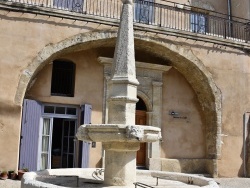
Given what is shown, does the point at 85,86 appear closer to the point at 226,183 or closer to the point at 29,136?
the point at 29,136

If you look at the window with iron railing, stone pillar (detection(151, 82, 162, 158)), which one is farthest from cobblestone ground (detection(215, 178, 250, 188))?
the window with iron railing

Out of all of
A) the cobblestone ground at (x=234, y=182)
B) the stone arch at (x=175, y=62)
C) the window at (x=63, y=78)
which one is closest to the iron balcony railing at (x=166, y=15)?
the stone arch at (x=175, y=62)

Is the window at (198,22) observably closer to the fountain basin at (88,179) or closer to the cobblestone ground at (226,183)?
the cobblestone ground at (226,183)

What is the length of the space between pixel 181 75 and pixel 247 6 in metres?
4.35

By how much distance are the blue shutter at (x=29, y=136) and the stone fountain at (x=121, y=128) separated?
5.29 m

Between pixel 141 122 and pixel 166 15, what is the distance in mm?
4257

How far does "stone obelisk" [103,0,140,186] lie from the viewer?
5086 mm

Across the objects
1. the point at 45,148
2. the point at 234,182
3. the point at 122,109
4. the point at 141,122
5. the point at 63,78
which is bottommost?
the point at 234,182

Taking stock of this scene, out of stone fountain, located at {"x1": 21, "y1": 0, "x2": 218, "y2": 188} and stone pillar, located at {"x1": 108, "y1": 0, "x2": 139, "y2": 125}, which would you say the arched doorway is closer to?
stone fountain, located at {"x1": 21, "y1": 0, "x2": 218, "y2": 188}

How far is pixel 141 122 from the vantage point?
12453 mm

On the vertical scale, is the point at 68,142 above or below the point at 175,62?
below

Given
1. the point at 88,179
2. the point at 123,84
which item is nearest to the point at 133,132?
the point at 123,84

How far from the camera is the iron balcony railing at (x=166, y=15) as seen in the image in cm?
1156

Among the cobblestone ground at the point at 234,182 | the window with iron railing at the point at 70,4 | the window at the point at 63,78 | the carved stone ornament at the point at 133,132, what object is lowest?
the cobblestone ground at the point at 234,182
